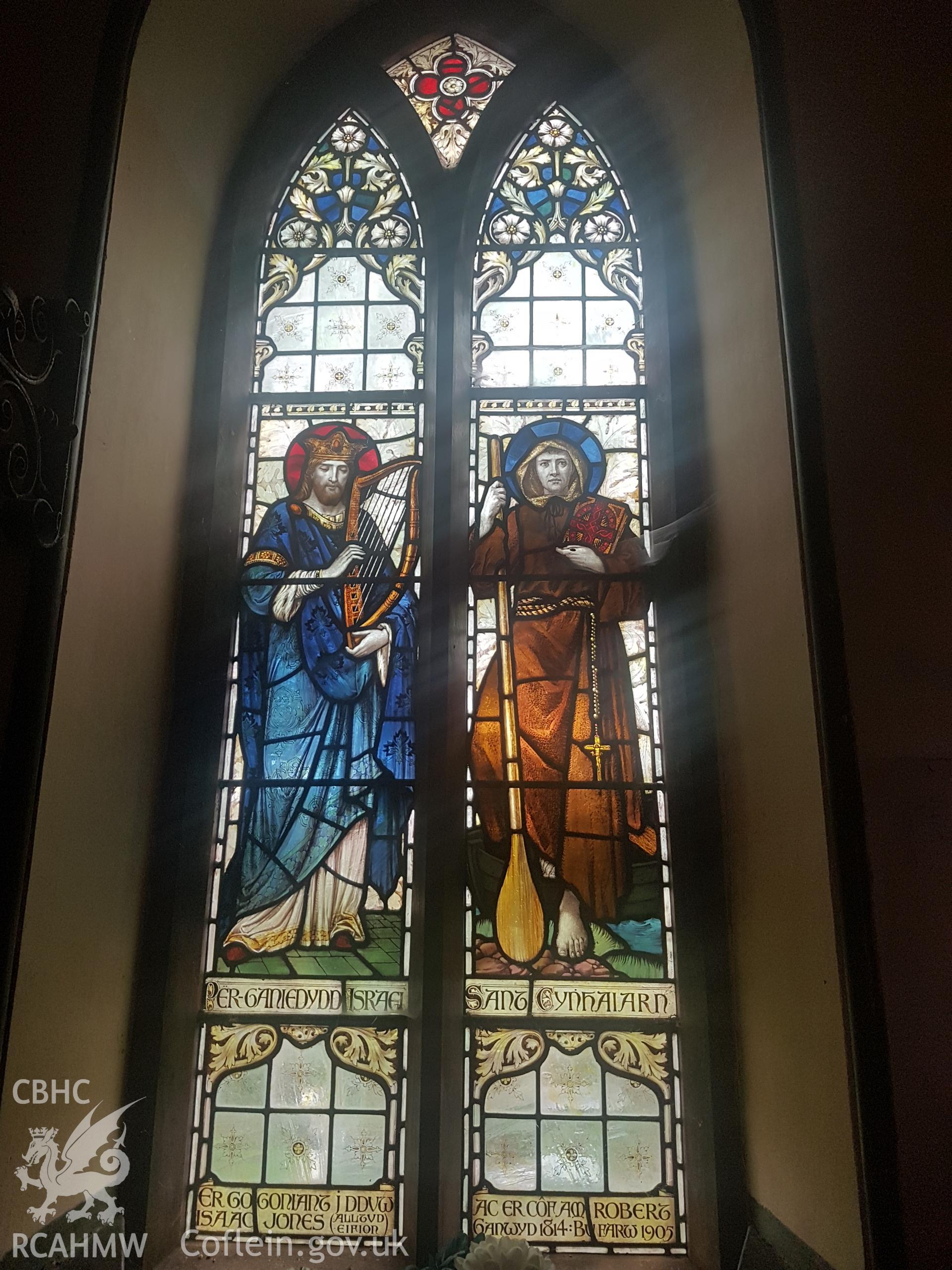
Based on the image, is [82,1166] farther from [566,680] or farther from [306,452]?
→ [306,452]

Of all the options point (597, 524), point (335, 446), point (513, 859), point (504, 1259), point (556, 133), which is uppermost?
point (556, 133)

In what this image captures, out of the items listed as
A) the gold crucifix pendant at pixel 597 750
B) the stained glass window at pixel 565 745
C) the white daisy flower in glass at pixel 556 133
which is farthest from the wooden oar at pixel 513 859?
the white daisy flower in glass at pixel 556 133

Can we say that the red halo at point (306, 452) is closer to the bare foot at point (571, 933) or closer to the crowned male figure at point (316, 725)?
the crowned male figure at point (316, 725)

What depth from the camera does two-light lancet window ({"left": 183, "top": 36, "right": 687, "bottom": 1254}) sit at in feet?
6.98

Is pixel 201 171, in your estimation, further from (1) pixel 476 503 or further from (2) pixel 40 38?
(1) pixel 476 503

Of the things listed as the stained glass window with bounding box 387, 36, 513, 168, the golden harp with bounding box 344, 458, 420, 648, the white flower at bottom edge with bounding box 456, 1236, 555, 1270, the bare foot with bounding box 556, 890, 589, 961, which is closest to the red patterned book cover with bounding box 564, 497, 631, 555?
the golden harp with bounding box 344, 458, 420, 648

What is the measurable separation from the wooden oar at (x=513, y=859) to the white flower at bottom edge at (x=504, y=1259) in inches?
25.4

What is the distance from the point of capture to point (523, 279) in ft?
9.11

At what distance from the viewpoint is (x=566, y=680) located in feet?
7.96

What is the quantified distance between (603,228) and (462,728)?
1.49 m

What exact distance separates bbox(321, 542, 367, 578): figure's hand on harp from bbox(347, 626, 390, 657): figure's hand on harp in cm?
17

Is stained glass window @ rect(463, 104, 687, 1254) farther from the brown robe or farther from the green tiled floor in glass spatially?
the green tiled floor in glass

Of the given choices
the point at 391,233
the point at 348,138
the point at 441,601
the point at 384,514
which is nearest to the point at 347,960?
the point at 441,601

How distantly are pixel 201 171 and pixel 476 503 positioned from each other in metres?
1.15
